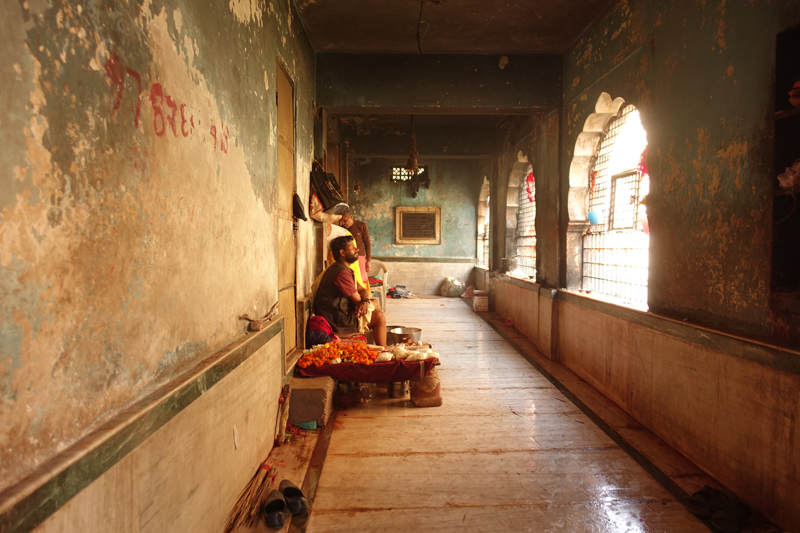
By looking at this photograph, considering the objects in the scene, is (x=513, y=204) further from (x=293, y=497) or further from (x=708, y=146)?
(x=293, y=497)

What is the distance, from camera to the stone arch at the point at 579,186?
4.75m

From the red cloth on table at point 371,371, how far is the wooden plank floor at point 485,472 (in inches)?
11.6

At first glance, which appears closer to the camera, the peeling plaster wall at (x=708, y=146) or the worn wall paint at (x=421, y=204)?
the peeling plaster wall at (x=708, y=146)

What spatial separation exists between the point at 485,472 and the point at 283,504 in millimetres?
1285

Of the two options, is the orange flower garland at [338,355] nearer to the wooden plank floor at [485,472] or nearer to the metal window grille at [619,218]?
the wooden plank floor at [485,472]

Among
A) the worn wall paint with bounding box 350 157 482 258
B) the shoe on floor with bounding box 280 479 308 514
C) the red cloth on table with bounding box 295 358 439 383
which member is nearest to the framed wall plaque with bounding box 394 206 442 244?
the worn wall paint with bounding box 350 157 482 258

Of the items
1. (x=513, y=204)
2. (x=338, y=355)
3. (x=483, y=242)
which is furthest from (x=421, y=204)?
(x=338, y=355)

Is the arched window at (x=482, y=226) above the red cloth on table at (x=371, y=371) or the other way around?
above

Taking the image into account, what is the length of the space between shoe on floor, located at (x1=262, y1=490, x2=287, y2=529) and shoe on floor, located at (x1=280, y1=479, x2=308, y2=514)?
0.05 metres

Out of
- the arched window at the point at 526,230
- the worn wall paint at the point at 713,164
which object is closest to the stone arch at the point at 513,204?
the arched window at the point at 526,230

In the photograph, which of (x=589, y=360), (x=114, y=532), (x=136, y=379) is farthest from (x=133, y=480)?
(x=589, y=360)

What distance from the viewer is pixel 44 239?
1.06m

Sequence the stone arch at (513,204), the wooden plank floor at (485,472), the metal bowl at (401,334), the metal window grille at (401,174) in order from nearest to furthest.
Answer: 1. the wooden plank floor at (485,472)
2. the metal bowl at (401,334)
3. the stone arch at (513,204)
4. the metal window grille at (401,174)

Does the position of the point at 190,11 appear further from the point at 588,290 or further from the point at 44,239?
the point at 588,290
